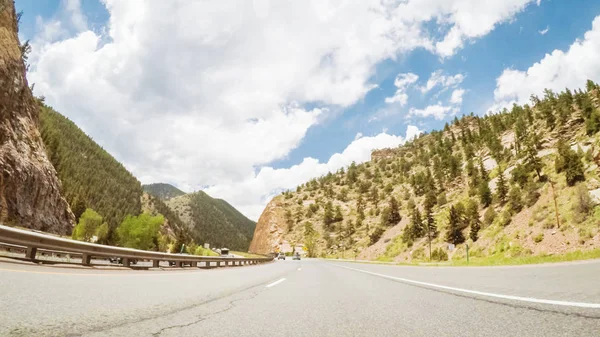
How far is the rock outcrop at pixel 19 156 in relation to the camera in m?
45.1

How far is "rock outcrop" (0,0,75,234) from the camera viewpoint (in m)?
45.1

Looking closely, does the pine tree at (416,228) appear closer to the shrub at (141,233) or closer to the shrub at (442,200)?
the shrub at (442,200)

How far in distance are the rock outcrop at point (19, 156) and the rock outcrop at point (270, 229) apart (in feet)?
243

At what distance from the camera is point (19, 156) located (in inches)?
1884

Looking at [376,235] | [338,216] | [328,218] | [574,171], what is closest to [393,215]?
[376,235]

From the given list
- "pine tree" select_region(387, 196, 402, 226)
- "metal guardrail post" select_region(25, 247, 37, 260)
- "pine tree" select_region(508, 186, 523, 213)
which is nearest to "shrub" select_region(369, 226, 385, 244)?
"pine tree" select_region(387, 196, 402, 226)

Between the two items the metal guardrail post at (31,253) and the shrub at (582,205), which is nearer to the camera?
the metal guardrail post at (31,253)

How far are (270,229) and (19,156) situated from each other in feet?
294

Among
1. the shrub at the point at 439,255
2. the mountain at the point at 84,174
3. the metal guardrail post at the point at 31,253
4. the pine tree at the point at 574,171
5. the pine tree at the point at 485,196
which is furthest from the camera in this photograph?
the mountain at the point at 84,174

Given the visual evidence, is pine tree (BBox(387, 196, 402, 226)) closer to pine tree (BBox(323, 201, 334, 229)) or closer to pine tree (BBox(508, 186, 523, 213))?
pine tree (BBox(323, 201, 334, 229))

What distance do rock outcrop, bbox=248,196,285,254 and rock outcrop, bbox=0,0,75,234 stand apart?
2918 inches

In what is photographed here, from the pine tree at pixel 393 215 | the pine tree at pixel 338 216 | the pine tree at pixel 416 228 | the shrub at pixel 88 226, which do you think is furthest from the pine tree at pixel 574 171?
the shrub at pixel 88 226

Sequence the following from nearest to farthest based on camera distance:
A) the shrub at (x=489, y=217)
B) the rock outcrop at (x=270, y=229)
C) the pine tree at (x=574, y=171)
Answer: the pine tree at (x=574, y=171) → the shrub at (x=489, y=217) → the rock outcrop at (x=270, y=229)

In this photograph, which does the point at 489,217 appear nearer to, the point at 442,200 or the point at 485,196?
the point at 485,196
